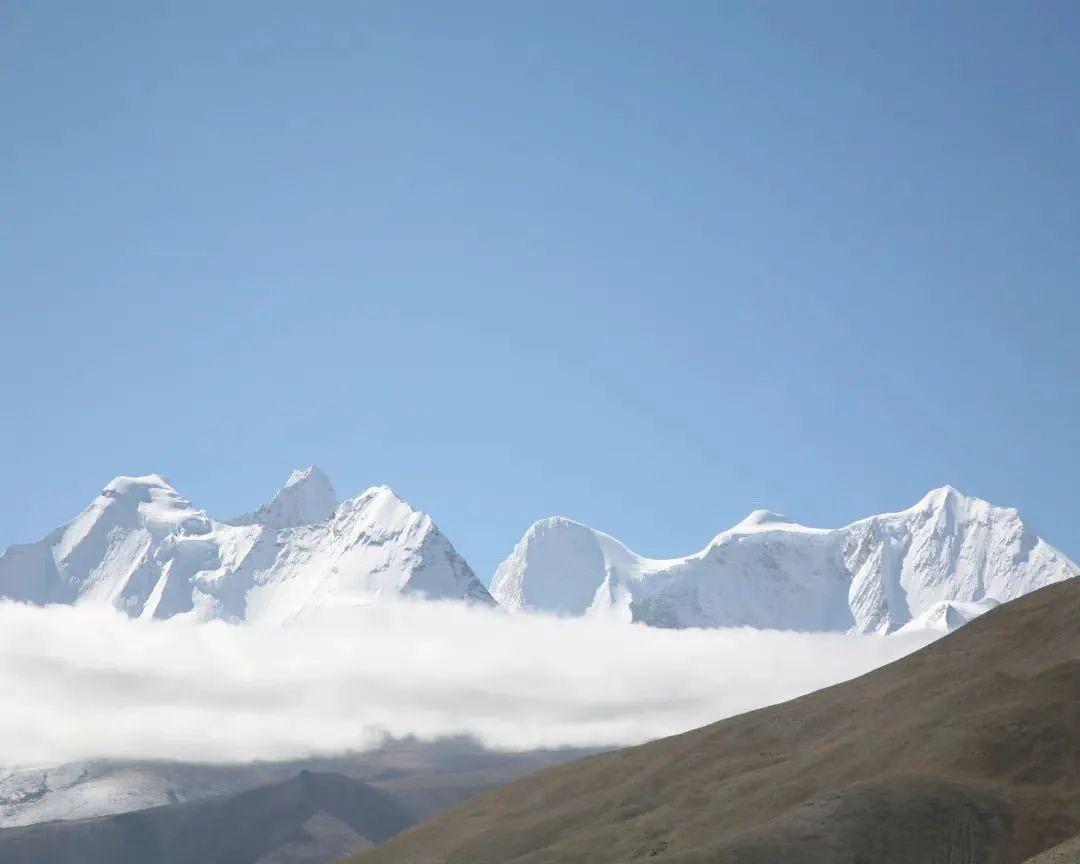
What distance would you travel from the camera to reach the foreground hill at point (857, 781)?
122062mm

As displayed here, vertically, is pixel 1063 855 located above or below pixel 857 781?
below

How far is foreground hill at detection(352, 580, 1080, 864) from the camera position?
122m

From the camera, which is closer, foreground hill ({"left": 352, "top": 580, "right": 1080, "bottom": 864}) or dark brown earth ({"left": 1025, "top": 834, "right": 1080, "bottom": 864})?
dark brown earth ({"left": 1025, "top": 834, "right": 1080, "bottom": 864})

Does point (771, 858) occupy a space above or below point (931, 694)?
below

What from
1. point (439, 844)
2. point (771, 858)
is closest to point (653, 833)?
point (771, 858)

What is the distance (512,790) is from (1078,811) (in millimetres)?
90537

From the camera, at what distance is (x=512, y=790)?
19662 centimetres

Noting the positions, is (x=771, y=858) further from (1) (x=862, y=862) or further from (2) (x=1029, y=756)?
(2) (x=1029, y=756)

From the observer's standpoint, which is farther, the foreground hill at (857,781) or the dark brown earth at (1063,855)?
the foreground hill at (857,781)

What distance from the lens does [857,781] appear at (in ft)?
447

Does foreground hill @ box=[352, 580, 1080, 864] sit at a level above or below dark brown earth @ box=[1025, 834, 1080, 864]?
above

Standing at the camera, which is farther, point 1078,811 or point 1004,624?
point 1004,624

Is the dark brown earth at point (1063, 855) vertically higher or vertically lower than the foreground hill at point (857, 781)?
lower

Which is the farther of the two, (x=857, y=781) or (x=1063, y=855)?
(x=857, y=781)
